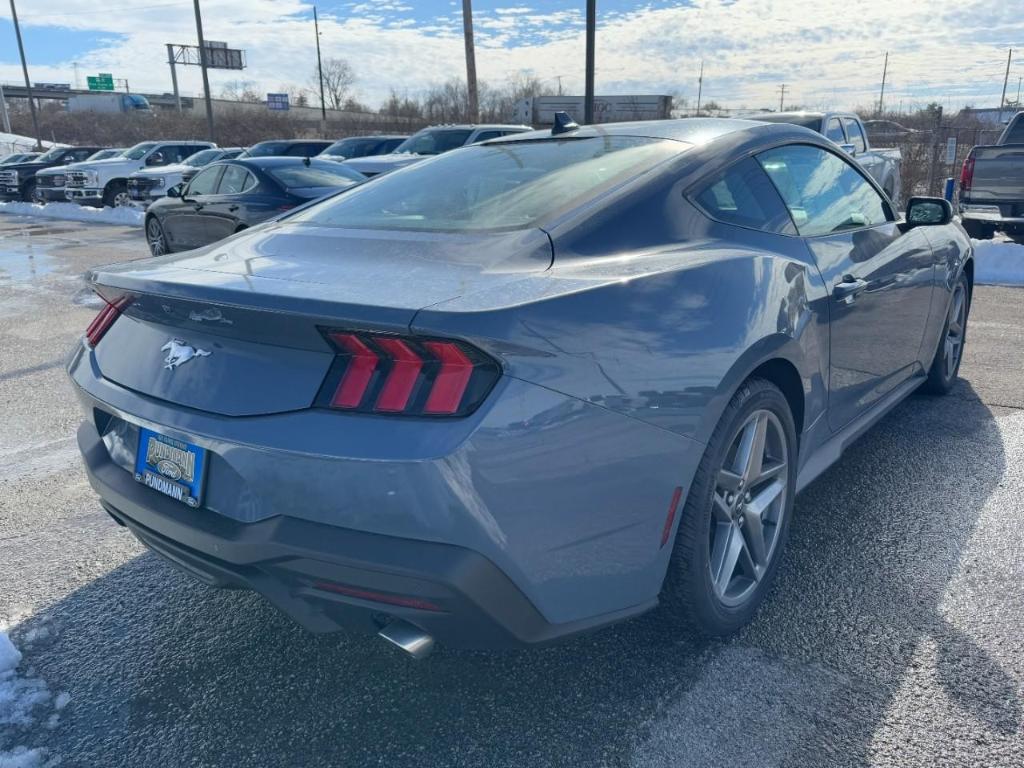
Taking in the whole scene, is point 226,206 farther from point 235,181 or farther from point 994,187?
point 994,187

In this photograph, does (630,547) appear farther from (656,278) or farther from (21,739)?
(21,739)

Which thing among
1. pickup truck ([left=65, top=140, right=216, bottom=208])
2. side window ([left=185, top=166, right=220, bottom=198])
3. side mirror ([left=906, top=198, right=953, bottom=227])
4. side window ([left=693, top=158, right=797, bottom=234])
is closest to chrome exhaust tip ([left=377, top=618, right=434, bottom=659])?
side window ([left=693, top=158, right=797, bottom=234])

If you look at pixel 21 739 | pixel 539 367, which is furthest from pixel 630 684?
pixel 21 739

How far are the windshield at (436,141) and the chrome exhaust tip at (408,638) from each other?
13.7m

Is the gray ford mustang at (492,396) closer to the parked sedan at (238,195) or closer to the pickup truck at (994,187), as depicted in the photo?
the parked sedan at (238,195)

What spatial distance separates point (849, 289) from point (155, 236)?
10.9 meters

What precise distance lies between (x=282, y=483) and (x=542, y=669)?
3.44 ft

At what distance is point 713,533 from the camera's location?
8.12 ft

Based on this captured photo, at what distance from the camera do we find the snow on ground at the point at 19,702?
2.07m

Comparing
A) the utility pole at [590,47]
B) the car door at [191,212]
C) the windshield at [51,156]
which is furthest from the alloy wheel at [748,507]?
the windshield at [51,156]

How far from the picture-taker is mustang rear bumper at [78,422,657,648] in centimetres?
175

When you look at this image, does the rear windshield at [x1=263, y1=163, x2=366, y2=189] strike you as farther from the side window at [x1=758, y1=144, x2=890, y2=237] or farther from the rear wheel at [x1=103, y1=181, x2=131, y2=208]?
the rear wheel at [x1=103, y1=181, x2=131, y2=208]

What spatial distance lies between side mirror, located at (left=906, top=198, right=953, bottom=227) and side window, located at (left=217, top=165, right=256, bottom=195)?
25.8 ft

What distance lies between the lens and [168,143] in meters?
21.2
